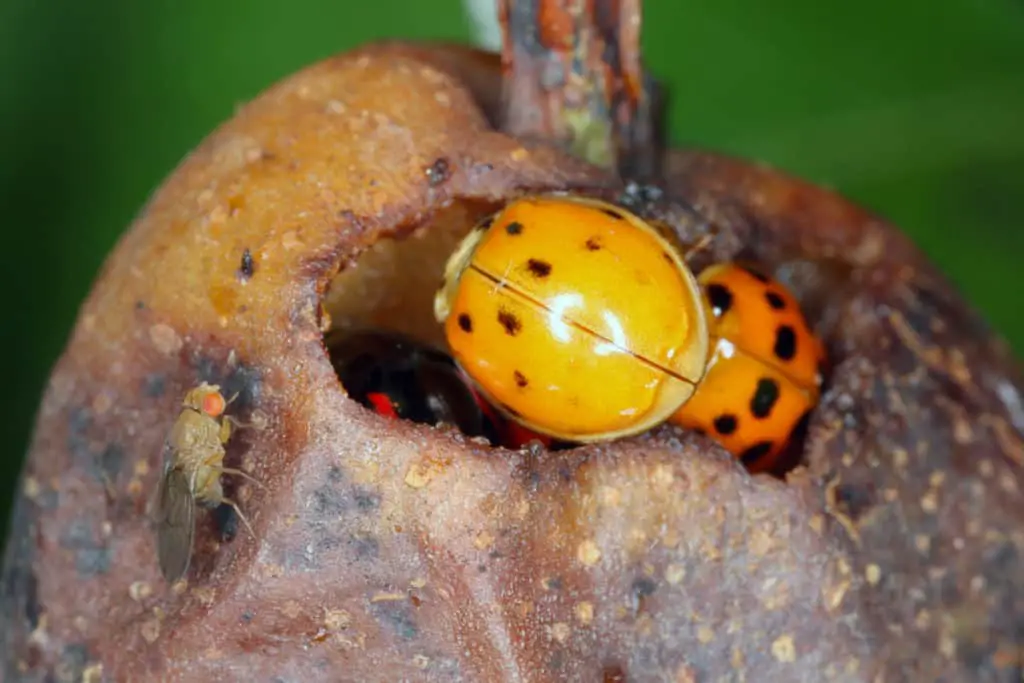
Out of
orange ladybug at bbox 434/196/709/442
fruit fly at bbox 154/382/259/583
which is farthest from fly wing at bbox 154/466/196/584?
orange ladybug at bbox 434/196/709/442

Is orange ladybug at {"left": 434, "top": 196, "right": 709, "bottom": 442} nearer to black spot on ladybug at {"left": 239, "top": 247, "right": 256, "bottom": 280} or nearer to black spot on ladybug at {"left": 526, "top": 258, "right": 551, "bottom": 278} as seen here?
black spot on ladybug at {"left": 526, "top": 258, "right": 551, "bottom": 278}

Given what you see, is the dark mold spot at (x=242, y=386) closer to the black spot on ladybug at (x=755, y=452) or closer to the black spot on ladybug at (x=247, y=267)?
the black spot on ladybug at (x=247, y=267)

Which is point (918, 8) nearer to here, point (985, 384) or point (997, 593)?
point (985, 384)

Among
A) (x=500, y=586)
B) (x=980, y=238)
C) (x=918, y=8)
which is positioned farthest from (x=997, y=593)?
(x=918, y=8)

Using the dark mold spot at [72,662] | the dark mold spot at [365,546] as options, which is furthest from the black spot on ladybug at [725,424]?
the dark mold spot at [72,662]

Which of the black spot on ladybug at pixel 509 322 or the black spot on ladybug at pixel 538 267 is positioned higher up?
the black spot on ladybug at pixel 538 267

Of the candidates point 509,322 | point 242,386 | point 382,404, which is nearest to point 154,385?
point 242,386
